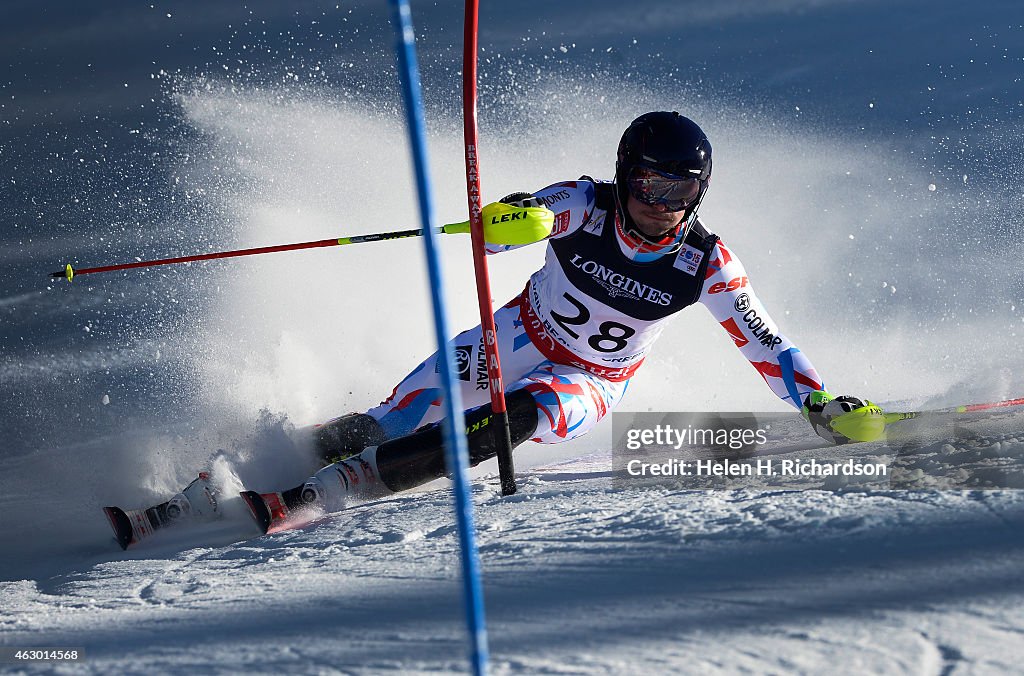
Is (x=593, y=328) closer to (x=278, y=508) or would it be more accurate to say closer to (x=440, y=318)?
(x=278, y=508)

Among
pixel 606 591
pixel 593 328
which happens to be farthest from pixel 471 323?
pixel 606 591

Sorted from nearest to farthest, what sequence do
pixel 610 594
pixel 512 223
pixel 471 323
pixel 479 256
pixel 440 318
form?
pixel 440 318, pixel 610 594, pixel 479 256, pixel 512 223, pixel 471 323

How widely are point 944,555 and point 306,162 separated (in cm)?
651

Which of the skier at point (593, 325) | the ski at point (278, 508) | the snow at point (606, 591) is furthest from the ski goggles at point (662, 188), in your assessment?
the ski at point (278, 508)

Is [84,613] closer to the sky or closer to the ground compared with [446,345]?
closer to the ground

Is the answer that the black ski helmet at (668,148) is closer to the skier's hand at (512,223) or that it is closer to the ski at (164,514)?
the skier's hand at (512,223)

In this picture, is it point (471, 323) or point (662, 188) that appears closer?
point (662, 188)

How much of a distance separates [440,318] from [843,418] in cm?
218

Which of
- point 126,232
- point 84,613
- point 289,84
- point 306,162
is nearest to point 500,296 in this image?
point 306,162

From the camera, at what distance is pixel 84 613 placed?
6.61ft

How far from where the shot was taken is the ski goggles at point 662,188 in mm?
3037

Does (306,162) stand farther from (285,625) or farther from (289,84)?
(285,625)

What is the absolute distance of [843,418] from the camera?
295 cm

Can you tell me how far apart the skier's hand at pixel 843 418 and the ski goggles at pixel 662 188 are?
807 millimetres
